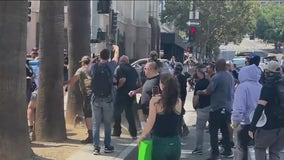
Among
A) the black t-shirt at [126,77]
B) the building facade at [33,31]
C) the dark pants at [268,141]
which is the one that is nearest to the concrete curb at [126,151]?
the black t-shirt at [126,77]

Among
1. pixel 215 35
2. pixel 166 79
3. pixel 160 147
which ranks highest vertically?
pixel 166 79

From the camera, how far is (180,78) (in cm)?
1324

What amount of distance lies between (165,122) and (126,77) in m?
5.88

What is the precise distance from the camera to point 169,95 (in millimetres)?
6984

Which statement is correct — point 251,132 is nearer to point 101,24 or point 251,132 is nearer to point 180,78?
point 180,78

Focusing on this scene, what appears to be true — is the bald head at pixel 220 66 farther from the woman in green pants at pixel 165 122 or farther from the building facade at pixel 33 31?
the building facade at pixel 33 31

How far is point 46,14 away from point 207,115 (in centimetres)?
379

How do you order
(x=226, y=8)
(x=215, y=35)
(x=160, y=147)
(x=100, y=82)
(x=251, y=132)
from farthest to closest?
(x=215, y=35) → (x=226, y=8) → (x=100, y=82) → (x=251, y=132) → (x=160, y=147)

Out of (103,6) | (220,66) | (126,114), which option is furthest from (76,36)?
(220,66)

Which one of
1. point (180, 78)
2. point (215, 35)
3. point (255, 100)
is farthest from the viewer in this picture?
point (215, 35)

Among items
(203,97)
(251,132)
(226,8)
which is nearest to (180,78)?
(203,97)

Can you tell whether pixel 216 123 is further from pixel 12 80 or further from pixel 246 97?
pixel 12 80

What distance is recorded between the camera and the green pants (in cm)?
700

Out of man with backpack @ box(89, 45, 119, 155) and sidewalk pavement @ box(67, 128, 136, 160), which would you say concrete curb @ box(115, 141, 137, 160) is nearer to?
sidewalk pavement @ box(67, 128, 136, 160)
